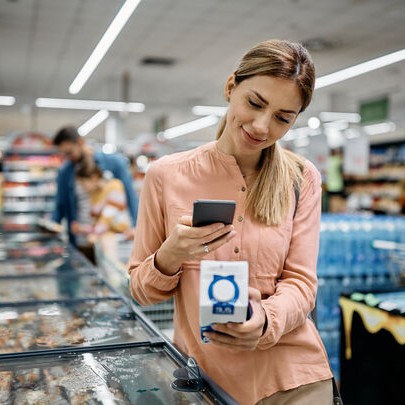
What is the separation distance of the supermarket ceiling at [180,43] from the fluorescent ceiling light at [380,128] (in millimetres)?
2907

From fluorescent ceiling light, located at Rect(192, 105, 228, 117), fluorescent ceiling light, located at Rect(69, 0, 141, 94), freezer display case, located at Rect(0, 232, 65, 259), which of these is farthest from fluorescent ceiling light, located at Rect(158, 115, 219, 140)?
freezer display case, located at Rect(0, 232, 65, 259)

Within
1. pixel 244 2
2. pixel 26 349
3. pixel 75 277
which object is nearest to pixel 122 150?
pixel 244 2

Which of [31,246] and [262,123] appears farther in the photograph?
[31,246]

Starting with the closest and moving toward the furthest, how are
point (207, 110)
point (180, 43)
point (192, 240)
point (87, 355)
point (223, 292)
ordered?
1. point (223, 292)
2. point (192, 240)
3. point (87, 355)
4. point (180, 43)
5. point (207, 110)

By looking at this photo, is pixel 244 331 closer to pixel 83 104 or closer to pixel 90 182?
pixel 90 182

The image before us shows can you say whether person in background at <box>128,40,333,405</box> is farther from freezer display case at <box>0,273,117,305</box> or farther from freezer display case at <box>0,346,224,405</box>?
freezer display case at <box>0,273,117,305</box>

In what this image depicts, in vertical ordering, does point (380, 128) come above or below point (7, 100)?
below

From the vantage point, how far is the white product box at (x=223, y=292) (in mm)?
980

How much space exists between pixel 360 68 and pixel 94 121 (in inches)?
419

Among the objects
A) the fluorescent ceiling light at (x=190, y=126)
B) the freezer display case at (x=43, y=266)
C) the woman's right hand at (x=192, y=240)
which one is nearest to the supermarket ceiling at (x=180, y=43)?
the fluorescent ceiling light at (x=190, y=126)

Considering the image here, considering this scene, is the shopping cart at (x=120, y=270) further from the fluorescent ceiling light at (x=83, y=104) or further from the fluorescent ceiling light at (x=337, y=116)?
the fluorescent ceiling light at (x=337, y=116)

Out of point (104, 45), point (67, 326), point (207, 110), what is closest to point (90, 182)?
point (67, 326)

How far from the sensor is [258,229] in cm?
133

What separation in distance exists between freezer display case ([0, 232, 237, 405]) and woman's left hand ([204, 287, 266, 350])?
0.16 meters
